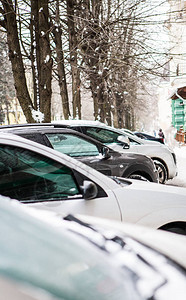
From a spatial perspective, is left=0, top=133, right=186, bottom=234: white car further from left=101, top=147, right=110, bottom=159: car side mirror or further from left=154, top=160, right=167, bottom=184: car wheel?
left=154, top=160, right=167, bottom=184: car wheel

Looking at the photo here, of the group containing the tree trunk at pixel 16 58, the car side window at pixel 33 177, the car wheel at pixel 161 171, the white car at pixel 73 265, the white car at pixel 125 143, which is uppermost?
the tree trunk at pixel 16 58

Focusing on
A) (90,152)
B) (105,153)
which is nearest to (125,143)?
(90,152)

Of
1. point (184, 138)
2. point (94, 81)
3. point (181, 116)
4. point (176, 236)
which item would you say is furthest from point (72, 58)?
point (181, 116)

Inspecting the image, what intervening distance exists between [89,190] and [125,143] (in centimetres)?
554

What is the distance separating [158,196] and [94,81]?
52.6 feet

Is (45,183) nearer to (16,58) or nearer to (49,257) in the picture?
(49,257)

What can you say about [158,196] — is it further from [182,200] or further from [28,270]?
[28,270]

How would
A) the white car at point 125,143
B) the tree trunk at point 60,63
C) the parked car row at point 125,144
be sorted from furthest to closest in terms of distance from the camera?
1. the tree trunk at point 60,63
2. the white car at point 125,143
3. the parked car row at point 125,144

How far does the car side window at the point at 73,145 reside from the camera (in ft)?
19.3

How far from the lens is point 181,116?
29219 millimetres

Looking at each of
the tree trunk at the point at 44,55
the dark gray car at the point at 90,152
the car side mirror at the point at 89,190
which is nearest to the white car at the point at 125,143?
the dark gray car at the point at 90,152

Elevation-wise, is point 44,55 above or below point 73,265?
above

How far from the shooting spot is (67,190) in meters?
2.77

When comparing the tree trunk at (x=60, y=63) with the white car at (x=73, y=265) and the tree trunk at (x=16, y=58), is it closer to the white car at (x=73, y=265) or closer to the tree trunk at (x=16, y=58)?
the tree trunk at (x=16, y=58)
